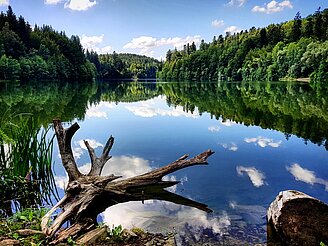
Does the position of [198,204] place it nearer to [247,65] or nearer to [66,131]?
[66,131]

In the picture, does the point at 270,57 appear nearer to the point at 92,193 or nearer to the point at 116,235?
the point at 92,193

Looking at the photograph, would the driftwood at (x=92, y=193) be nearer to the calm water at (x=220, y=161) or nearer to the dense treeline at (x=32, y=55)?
the calm water at (x=220, y=161)

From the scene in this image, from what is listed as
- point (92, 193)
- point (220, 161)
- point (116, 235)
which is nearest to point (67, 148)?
point (92, 193)

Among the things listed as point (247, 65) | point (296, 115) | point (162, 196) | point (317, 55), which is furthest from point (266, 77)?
point (162, 196)

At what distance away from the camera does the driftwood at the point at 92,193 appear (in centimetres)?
558

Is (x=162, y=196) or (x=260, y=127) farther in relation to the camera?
(x=260, y=127)

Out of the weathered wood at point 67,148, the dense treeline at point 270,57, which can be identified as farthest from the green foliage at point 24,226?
the dense treeline at point 270,57

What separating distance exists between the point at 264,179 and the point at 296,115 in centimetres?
1317

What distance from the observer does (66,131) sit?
8547mm

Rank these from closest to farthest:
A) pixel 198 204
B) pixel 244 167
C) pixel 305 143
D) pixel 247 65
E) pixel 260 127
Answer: pixel 198 204 < pixel 244 167 < pixel 305 143 < pixel 260 127 < pixel 247 65

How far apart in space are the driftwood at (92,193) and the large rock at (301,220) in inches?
79.9

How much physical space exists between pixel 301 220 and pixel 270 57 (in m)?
93.3

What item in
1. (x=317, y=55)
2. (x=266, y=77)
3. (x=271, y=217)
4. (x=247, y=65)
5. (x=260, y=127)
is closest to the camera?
(x=271, y=217)

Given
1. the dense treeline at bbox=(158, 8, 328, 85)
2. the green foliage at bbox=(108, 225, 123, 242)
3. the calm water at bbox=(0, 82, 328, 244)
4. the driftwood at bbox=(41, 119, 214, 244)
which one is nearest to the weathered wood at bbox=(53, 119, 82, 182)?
the driftwood at bbox=(41, 119, 214, 244)
